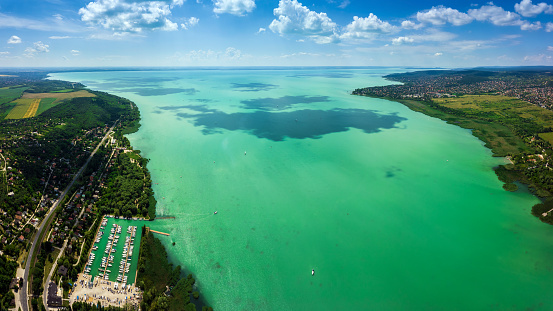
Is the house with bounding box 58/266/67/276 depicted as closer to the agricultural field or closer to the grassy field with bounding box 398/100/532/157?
the grassy field with bounding box 398/100/532/157

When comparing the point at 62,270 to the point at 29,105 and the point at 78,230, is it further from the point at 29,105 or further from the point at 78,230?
the point at 29,105

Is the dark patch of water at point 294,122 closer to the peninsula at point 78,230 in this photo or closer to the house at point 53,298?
the peninsula at point 78,230

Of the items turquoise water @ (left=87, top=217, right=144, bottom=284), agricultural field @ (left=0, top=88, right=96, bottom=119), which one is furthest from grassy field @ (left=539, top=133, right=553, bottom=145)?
agricultural field @ (left=0, top=88, right=96, bottom=119)

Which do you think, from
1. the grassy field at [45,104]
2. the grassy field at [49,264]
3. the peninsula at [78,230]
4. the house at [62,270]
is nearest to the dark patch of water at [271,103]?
the peninsula at [78,230]

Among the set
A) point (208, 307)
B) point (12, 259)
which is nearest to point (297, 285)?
point (208, 307)

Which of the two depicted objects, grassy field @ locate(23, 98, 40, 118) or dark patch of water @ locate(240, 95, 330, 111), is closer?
grassy field @ locate(23, 98, 40, 118)

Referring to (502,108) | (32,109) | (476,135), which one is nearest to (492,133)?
(476,135)
